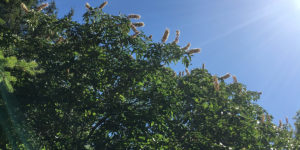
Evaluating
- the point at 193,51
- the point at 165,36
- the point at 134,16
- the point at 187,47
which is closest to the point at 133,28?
the point at 134,16

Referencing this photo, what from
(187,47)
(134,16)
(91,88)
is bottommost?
(91,88)

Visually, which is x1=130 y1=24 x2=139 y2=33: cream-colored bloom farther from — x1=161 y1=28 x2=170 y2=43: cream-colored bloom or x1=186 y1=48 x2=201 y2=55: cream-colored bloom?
x1=186 y1=48 x2=201 y2=55: cream-colored bloom

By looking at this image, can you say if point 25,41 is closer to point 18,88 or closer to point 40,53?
point 40,53

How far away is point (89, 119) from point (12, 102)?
209cm

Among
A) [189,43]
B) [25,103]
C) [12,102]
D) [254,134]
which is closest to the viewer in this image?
[12,102]

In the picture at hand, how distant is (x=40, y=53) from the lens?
7.71m

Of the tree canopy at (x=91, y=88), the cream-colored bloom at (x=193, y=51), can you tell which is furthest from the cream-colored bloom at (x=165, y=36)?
the cream-colored bloom at (x=193, y=51)

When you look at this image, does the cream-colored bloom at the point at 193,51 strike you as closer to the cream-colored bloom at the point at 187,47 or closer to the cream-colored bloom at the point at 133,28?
the cream-colored bloom at the point at 187,47

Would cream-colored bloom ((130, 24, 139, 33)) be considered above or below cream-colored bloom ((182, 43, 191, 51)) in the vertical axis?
above

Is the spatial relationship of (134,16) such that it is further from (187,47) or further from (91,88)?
(91,88)

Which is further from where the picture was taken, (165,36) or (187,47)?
(187,47)

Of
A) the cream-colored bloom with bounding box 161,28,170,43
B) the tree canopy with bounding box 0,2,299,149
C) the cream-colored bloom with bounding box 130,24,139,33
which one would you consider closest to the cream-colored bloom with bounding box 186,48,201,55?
the tree canopy with bounding box 0,2,299,149

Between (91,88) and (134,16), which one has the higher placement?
(134,16)

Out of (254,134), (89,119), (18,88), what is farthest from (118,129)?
(254,134)
